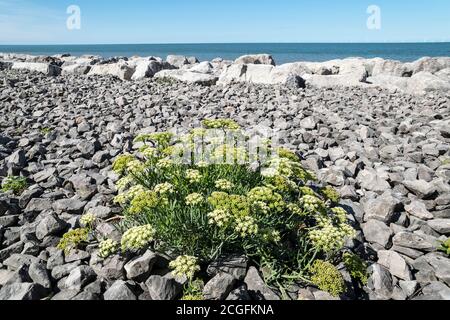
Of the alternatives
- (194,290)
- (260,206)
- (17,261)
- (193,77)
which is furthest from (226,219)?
(193,77)

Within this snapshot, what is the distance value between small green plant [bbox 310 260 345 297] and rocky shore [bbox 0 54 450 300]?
138mm

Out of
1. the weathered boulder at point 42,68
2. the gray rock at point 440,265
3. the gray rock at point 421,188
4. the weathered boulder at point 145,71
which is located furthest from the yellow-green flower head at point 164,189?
the weathered boulder at point 42,68

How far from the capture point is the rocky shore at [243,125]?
367 cm

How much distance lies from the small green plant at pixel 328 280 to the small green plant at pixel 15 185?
15.5 ft

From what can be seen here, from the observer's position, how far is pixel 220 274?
11.8 feet

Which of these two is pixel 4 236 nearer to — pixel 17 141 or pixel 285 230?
pixel 285 230

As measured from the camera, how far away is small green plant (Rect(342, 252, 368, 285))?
3.73m

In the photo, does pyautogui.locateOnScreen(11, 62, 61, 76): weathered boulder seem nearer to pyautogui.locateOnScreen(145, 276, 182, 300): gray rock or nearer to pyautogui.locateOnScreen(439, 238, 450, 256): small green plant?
pyautogui.locateOnScreen(145, 276, 182, 300): gray rock

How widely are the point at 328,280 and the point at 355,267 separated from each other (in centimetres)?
53

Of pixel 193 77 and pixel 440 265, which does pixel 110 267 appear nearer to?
pixel 440 265

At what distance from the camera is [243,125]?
31.6 feet

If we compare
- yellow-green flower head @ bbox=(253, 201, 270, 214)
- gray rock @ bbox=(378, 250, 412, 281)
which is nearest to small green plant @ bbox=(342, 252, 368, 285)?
gray rock @ bbox=(378, 250, 412, 281)

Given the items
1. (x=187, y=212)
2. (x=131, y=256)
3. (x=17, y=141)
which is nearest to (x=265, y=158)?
(x=187, y=212)

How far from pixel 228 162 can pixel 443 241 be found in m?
2.75
